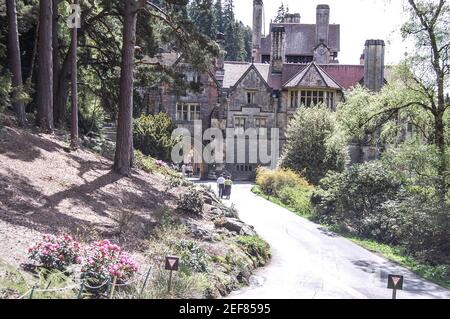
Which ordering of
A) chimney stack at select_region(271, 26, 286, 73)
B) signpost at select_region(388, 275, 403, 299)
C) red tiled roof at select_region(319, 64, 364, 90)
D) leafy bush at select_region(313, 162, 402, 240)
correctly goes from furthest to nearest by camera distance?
red tiled roof at select_region(319, 64, 364, 90), chimney stack at select_region(271, 26, 286, 73), leafy bush at select_region(313, 162, 402, 240), signpost at select_region(388, 275, 403, 299)

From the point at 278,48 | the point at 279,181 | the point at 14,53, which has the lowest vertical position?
the point at 279,181

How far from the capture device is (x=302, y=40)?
64.8 m

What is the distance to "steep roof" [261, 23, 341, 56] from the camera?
64.2m

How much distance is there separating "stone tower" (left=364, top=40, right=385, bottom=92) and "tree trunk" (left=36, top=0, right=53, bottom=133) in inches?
1330

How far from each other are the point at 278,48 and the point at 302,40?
12.7 meters

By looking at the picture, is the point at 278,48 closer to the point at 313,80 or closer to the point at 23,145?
the point at 313,80

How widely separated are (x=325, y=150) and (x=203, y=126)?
16243mm

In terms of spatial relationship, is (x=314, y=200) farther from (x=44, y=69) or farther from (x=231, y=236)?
(x=44, y=69)

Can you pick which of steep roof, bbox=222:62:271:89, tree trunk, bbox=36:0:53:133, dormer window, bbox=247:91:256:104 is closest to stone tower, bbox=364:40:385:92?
steep roof, bbox=222:62:271:89

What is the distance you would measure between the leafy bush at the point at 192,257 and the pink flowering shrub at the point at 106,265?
1709 mm

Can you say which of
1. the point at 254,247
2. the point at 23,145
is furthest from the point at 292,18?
the point at 254,247

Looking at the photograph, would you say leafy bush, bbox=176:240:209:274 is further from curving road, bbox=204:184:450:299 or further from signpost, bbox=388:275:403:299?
signpost, bbox=388:275:403:299

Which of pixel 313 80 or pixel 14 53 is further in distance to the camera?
pixel 313 80

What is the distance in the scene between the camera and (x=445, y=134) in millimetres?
20516
